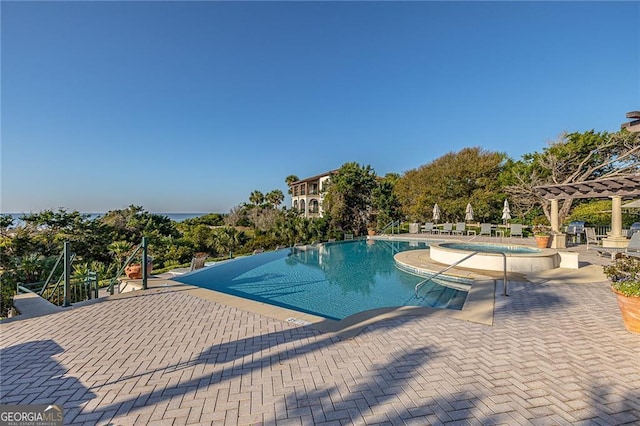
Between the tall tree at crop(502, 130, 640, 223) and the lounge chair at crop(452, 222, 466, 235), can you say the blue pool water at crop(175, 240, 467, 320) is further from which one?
the tall tree at crop(502, 130, 640, 223)

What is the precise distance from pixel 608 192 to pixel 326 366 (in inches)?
575

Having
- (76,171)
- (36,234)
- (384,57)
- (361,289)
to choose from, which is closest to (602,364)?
(361,289)

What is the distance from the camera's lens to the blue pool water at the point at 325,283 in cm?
732

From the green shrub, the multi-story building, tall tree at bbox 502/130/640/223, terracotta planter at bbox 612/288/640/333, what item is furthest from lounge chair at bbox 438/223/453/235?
the multi-story building

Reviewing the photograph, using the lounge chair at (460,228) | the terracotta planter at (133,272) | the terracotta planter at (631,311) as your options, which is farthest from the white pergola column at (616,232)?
the terracotta planter at (133,272)

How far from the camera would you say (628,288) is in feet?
13.4

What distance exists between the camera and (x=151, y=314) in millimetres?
5348

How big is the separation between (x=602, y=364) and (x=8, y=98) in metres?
15.2

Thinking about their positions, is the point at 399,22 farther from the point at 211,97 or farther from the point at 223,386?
the point at 223,386

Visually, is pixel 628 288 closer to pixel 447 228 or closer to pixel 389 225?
pixel 447 228

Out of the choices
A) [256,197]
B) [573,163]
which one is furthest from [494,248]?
[256,197]

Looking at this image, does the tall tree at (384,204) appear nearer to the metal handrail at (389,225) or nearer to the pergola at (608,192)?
the metal handrail at (389,225)

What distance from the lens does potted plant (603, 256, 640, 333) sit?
406 centimetres
